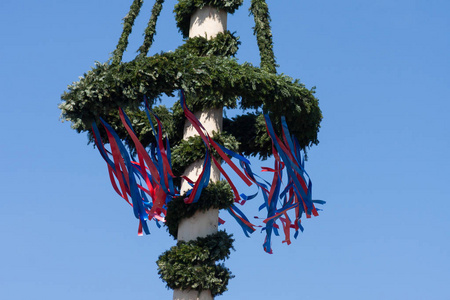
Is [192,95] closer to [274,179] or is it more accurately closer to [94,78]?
[94,78]

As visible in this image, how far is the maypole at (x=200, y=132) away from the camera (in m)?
15.3

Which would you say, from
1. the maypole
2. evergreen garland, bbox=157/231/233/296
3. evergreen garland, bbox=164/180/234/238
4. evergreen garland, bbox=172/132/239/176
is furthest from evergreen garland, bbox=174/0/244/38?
evergreen garland, bbox=157/231/233/296

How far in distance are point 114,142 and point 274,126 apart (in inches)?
134

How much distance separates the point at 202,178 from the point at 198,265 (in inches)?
65.7

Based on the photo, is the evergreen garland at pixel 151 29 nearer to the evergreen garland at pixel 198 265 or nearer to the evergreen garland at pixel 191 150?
the evergreen garland at pixel 191 150

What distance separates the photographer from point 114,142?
1627 centimetres

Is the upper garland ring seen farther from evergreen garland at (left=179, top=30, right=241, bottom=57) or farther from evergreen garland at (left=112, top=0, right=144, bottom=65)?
evergreen garland at (left=179, top=30, right=241, bottom=57)

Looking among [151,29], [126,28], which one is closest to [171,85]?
[126,28]

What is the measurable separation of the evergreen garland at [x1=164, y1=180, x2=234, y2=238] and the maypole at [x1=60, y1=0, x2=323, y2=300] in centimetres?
2

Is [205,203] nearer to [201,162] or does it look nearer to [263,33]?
[201,162]

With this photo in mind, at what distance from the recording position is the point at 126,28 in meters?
18.0

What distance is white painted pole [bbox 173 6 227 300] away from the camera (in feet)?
54.1

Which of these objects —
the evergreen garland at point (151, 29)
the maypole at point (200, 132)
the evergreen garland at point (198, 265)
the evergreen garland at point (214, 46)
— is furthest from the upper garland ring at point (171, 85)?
the evergreen garland at point (151, 29)

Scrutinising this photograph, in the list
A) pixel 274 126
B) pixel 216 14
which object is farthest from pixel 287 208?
pixel 216 14
